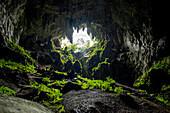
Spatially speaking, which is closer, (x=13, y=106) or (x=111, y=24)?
(x=13, y=106)

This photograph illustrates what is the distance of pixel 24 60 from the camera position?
11.6m

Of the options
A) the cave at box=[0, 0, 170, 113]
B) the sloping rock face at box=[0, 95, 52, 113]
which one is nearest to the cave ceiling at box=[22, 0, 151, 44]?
the cave at box=[0, 0, 170, 113]

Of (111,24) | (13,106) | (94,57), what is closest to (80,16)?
(111,24)

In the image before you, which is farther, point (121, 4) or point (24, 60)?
point (121, 4)

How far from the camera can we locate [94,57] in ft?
78.9

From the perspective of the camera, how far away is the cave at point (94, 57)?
476 centimetres

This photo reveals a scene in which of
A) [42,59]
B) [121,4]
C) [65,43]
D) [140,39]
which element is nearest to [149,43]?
→ [140,39]

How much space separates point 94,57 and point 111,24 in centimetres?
941

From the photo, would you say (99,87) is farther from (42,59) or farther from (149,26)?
(42,59)

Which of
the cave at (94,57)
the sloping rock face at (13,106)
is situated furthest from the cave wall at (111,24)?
the sloping rock face at (13,106)

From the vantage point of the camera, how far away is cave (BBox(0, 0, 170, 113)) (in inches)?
187

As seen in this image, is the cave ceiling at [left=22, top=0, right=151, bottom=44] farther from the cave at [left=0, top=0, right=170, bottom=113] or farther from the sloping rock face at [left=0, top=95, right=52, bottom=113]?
the sloping rock face at [left=0, top=95, right=52, bottom=113]

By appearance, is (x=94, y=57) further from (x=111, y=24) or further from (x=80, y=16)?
(x=80, y=16)

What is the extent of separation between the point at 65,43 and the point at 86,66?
13.7 m
